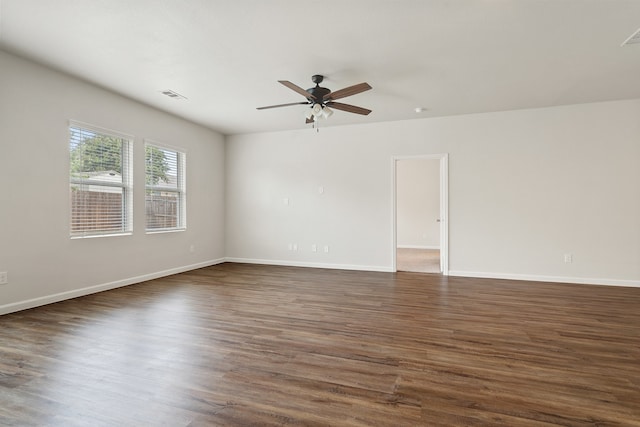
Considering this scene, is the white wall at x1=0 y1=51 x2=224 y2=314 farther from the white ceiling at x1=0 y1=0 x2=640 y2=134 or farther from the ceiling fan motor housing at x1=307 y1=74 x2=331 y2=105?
the ceiling fan motor housing at x1=307 y1=74 x2=331 y2=105

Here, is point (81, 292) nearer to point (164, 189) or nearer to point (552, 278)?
point (164, 189)

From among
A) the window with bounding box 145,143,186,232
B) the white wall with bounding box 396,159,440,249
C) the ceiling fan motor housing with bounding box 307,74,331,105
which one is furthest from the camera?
the white wall with bounding box 396,159,440,249

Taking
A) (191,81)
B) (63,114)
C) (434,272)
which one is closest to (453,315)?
(434,272)

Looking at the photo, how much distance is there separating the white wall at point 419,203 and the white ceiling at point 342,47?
4.39 meters

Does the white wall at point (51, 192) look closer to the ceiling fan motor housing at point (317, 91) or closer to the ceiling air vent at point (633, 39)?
the ceiling fan motor housing at point (317, 91)

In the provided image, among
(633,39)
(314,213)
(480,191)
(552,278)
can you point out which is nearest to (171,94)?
(314,213)

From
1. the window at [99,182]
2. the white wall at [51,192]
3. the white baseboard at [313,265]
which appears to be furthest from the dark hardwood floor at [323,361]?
the white baseboard at [313,265]

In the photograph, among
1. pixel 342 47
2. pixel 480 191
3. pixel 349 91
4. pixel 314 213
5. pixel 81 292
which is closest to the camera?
pixel 342 47

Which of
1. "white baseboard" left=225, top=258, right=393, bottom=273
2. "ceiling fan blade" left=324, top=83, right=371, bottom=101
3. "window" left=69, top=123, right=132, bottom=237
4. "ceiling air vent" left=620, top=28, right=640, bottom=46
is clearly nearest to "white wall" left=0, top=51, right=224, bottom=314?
"window" left=69, top=123, right=132, bottom=237

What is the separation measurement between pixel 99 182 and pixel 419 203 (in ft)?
25.1

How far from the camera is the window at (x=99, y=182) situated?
13.0ft

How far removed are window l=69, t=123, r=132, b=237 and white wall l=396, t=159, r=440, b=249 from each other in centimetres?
663

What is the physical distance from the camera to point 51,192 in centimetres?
368

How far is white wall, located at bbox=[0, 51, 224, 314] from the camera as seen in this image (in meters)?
3.31
